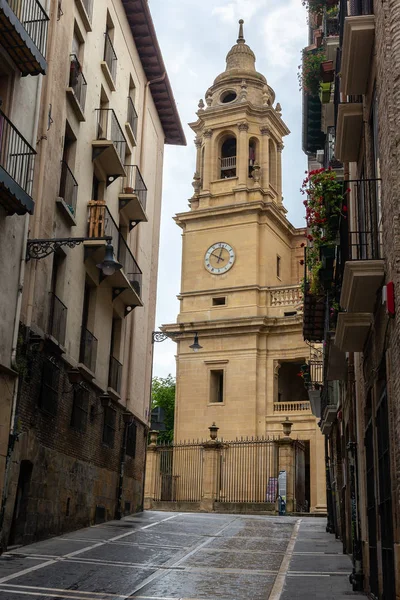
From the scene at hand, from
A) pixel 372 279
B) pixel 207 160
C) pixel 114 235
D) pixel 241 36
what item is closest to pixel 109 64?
pixel 114 235

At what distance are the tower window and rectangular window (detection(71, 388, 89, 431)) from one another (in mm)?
32594

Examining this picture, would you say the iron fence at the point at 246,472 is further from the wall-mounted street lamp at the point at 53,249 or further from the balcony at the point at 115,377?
the wall-mounted street lamp at the point at 53,249

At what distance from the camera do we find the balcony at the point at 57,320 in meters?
15.8

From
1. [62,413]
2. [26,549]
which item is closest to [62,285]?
[62,413]

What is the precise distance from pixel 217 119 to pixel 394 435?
40082mm

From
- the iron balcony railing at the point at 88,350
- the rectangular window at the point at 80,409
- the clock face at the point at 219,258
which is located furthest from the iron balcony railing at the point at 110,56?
the clock face at the point at 219,258

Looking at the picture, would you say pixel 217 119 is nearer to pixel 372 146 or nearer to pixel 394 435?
pixel 372 146

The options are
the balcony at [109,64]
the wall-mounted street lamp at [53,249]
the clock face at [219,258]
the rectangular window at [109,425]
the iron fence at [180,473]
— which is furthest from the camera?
the clock face at [219,258]

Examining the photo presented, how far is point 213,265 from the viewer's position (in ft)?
141

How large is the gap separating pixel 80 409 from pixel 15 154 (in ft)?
21.7

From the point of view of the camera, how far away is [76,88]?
18016mm

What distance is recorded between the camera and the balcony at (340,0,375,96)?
8734 mm

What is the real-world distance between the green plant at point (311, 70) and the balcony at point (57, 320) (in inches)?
314

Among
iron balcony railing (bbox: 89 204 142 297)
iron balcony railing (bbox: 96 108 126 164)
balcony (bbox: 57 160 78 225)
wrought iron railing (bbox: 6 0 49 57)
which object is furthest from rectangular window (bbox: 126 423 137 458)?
wrought iron railing (bbox: 6 0 49 57)
